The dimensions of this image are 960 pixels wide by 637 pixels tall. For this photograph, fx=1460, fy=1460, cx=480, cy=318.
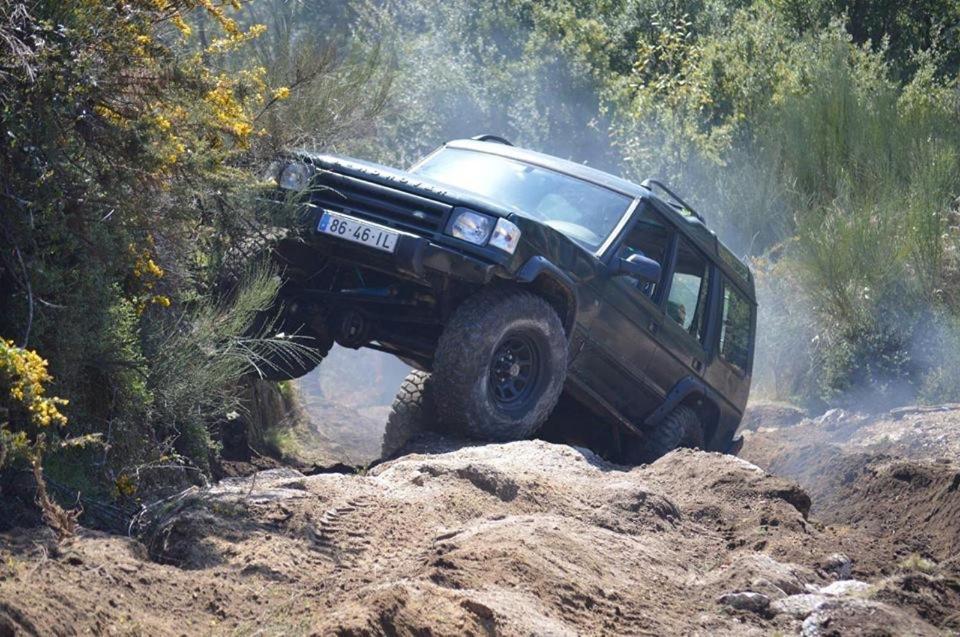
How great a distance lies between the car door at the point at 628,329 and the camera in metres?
9.12

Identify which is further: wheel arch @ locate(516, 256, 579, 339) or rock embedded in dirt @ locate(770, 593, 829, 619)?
wheel arch @ locate(516, 256, 579, 339)

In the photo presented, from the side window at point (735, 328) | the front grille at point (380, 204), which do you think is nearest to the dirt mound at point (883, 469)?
the side window at point (735, 328)

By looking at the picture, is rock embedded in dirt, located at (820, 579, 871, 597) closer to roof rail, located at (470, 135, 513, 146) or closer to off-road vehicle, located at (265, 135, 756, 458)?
off-road vehicle, located at (265, 135, 756, 458)

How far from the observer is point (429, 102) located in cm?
1891

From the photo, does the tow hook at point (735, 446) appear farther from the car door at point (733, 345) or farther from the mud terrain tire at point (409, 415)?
the mud terrain tire at point (409, 415)

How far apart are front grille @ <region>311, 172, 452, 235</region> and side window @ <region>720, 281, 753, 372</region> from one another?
3.13 metres

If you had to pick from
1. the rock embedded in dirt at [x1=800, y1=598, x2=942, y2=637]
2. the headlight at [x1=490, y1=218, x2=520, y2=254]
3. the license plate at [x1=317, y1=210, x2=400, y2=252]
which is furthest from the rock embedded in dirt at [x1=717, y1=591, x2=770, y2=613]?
the license plate at [x1=317, y1=210, x2=400, y2=252]

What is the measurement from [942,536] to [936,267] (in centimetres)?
766

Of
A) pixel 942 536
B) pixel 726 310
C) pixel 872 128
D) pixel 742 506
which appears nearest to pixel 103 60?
pixel 742 506

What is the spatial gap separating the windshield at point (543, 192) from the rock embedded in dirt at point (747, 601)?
3.80 m

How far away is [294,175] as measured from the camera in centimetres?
848

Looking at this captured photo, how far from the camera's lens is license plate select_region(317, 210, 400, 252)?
319 inches

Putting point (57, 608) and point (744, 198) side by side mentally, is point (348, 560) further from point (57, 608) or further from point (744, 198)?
point (744, 198)

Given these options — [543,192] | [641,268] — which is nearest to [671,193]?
[543,192]
